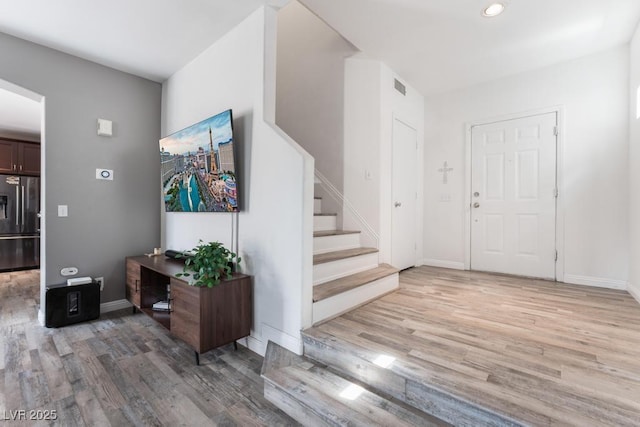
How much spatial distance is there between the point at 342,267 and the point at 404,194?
1.73 m

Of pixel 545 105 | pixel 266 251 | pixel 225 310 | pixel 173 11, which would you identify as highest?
pixel 173 11

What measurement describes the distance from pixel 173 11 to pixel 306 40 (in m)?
2.09

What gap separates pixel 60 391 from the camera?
1.78 m

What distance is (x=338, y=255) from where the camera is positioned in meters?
2.84

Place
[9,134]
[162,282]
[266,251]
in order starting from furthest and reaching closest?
[9,134] → [162,282] → [266,251]

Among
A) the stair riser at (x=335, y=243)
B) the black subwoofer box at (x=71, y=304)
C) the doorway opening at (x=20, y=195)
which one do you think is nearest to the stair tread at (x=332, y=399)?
the stair riser at (x=335, y=243)

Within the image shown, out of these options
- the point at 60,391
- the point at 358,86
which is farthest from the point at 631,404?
the point at 358,86

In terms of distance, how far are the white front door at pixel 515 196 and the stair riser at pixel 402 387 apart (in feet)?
10.0

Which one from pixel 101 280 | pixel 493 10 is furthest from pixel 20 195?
pixel 493 10

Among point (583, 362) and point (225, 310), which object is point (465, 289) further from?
point (225, 310)

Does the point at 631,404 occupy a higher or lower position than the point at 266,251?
lower

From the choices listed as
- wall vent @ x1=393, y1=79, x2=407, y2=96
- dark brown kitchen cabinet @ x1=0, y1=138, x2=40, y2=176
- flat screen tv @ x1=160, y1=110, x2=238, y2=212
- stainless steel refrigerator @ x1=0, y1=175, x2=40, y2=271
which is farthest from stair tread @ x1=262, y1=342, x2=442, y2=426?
dark brown kitchen cabinet @ x1=0, y1=138, x2=40, y2=176

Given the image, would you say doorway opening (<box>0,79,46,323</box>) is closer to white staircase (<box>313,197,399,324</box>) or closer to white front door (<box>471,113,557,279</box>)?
white staircase (<box>313,197,399,324</box>)

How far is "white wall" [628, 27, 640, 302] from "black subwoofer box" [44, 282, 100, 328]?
5290 mm
